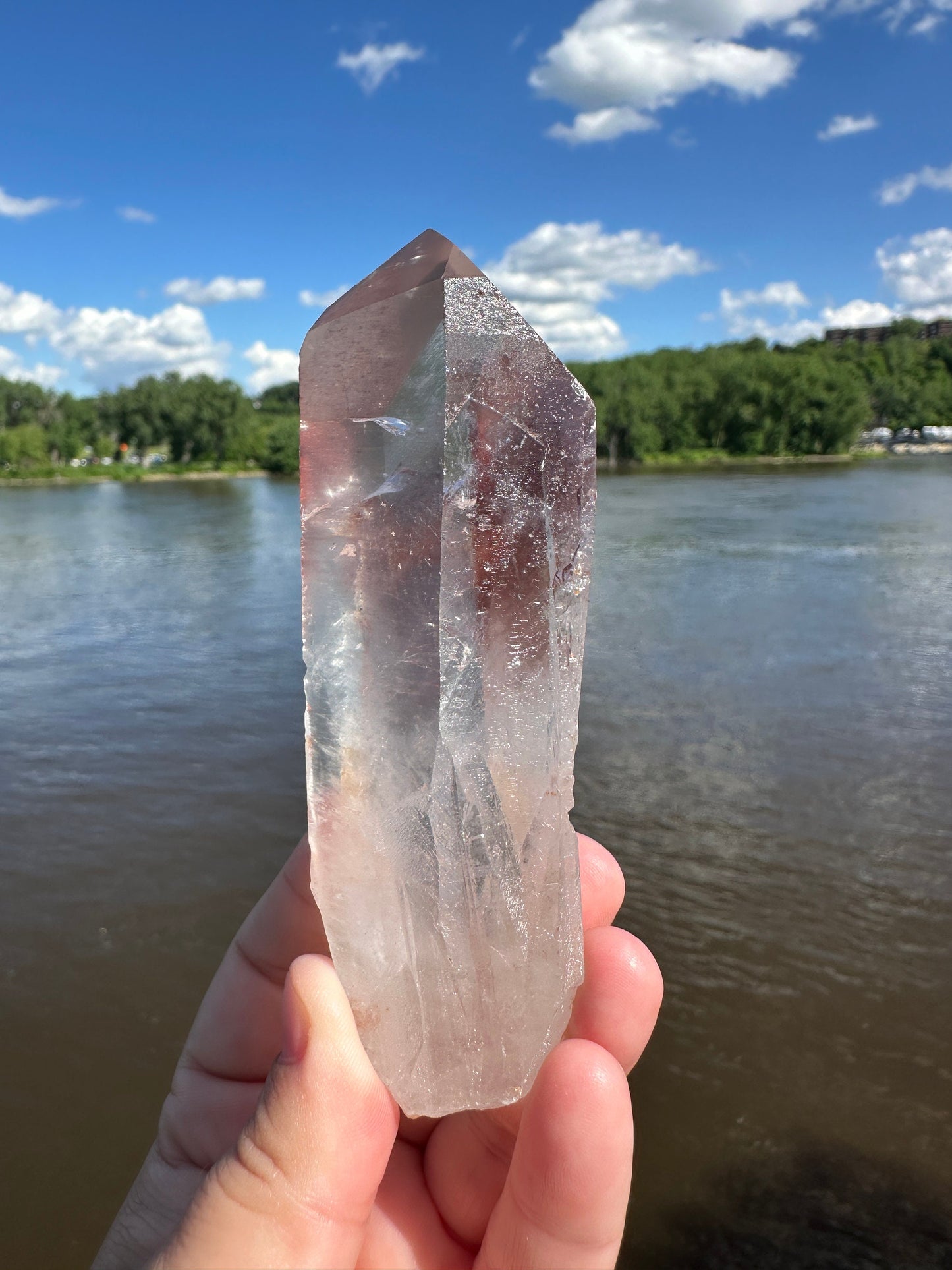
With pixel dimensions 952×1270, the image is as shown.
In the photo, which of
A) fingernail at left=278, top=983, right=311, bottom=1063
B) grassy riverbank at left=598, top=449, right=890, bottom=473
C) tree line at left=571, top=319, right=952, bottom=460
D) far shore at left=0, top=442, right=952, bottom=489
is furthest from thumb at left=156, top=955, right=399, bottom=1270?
tree line at left=571, top=319, right=952, bottom=460

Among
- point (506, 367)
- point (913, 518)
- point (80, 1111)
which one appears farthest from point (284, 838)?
point (913, 518)

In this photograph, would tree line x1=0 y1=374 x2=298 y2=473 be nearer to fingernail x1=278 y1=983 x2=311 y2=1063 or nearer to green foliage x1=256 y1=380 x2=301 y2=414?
green foliage x1=256 y1=380 x2=301 y2=414

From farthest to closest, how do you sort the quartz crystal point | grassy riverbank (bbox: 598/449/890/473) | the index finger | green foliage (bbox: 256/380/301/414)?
green foliage (bbox: 256/380/301/414) < grassy riverbank (bbox: 598/449/890/473) < the index finger < the quartz crystal point

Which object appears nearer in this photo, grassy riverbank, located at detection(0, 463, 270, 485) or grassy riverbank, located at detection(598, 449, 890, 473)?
grassy riverbank, located at detection(598, 449, 890, 473)

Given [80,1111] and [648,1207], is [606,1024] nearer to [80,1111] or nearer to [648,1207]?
[648,1207]

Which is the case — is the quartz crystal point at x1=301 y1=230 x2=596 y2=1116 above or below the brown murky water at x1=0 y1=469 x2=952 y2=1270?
above

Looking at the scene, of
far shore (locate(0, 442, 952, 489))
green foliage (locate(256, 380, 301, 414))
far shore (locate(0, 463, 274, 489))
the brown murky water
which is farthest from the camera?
green foliage (locate(256, 380, 301, 414))

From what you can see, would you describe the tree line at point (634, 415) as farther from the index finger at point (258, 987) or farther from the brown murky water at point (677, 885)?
the index finger at point (258, 987)

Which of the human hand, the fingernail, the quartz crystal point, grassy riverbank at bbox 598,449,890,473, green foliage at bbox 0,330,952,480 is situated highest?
green foliage at bbox 0,330,952,480
